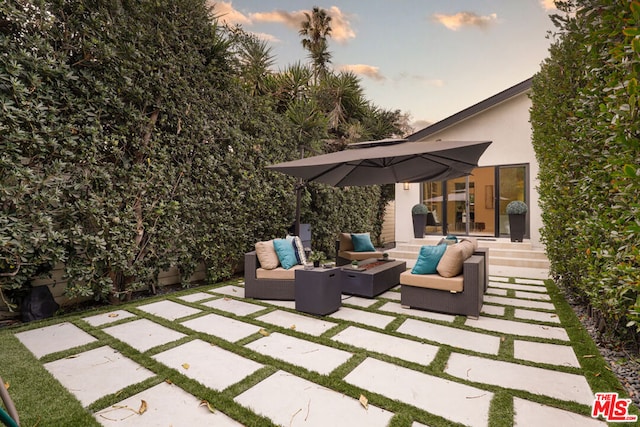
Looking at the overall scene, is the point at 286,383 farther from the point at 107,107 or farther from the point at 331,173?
the point at 107,107

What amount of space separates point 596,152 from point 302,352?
3.14m

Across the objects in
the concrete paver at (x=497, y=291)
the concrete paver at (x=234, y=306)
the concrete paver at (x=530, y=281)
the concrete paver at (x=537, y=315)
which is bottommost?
the concrete paver at (x=530, y=281)

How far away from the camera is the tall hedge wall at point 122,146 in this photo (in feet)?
10.7

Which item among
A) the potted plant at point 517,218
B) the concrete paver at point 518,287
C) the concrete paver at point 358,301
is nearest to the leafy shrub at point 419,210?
the potted plant at point 517,218

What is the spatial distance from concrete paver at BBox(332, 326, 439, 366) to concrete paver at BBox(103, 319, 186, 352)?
66.6 inches

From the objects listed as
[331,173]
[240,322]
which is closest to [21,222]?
[240,322]

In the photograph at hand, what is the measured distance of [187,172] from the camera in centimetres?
491

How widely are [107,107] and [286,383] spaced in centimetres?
401

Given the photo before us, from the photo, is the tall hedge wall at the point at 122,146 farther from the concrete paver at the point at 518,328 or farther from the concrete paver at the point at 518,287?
the concrete paver at the point at 518,287

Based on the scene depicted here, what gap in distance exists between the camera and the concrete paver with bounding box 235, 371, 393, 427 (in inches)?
71.8

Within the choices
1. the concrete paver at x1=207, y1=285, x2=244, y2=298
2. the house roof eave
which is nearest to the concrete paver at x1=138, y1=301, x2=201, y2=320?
the concrete paver at x1=207, y1=285, x2=244, y2=298

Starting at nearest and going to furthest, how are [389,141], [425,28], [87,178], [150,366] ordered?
[150,366], [87,178], [389,141], [425,28]

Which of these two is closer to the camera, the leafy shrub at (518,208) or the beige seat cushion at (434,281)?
the beige seat cushion at (434,281)

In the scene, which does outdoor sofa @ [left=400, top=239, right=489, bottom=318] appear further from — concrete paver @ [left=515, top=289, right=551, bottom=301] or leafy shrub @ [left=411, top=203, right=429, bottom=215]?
leafy shrub @ [left=411, top=203, right=429, bottom=215]
